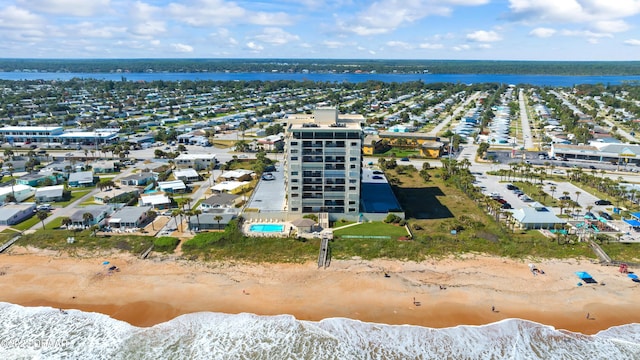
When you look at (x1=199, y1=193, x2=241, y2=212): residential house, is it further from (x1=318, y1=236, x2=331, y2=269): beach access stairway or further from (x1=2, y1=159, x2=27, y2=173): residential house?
(x1=2, y1=159, x2=27, y2=173): residential house

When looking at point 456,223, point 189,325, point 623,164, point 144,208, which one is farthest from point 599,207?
point 144,208

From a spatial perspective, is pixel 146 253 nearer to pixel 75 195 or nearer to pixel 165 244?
pixel 165 244

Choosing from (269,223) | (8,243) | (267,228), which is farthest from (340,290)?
(8,243)

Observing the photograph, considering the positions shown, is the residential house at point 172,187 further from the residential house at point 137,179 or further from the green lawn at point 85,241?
the green lawn at point 85,241

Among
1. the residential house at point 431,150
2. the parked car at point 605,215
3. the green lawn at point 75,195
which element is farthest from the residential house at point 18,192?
the parked car at point 605,215

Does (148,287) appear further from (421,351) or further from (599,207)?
(599,207)

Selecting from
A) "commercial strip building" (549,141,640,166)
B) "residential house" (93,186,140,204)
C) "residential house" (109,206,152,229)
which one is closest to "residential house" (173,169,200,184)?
"residential house" (93,186,140,204)

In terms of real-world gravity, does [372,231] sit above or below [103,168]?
below
